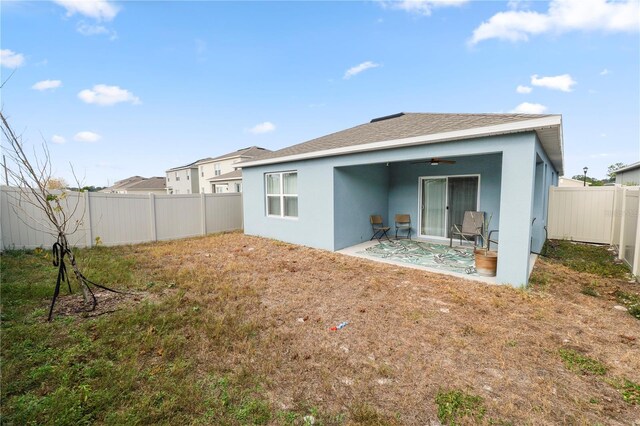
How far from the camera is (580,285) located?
5039 mm

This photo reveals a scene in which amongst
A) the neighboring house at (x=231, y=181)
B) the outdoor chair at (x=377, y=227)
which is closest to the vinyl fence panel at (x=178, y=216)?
the outdoor chair at (x=377, y=227)

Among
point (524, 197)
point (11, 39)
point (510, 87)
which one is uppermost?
point (510, 87)

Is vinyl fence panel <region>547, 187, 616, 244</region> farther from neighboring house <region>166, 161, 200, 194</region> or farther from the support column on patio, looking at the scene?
neighboring house <region>166, 161, 200, 194</region>

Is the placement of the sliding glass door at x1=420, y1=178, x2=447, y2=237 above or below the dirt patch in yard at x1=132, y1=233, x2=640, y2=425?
above

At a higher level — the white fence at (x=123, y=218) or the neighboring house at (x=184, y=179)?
the neighboring house at (x=184, y=179)

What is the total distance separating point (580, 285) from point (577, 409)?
4126mm

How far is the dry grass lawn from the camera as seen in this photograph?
217cm

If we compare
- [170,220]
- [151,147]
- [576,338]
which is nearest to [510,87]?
[576,338]

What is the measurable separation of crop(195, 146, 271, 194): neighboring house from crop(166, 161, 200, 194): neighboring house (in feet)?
3.74

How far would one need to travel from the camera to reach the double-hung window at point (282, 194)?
29.6 feet

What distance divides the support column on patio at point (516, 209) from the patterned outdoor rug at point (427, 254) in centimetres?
81

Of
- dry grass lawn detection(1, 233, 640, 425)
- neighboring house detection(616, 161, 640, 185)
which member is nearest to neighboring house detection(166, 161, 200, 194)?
dry grass lawn detection(1, 233, 640, 425)

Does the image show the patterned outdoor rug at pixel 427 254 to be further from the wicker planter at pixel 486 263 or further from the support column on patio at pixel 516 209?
the support column on patio at pixel 516 209

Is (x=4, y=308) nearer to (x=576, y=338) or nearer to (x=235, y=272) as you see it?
(x=235, y=272)
